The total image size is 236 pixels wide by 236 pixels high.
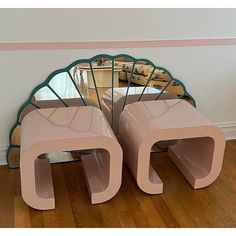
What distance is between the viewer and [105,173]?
6.28ft

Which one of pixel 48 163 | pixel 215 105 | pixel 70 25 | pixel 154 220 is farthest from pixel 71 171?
pixel 215 105

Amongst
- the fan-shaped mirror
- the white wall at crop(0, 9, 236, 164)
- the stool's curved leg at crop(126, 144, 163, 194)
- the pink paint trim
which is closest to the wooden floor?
the stool's curved leg at crop(126, 144, 163, 194)

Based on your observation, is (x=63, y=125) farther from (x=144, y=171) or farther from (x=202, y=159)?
(x=202, y=159)

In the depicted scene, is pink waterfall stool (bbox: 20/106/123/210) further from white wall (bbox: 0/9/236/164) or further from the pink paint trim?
the pink paint trim

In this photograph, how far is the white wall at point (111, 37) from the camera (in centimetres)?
193

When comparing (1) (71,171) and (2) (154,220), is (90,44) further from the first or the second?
(2) (154,220)

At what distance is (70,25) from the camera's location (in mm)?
1967

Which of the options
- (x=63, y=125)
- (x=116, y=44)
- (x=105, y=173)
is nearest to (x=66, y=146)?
(x=63, y=125)

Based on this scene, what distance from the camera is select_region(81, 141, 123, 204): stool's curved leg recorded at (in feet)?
5.72

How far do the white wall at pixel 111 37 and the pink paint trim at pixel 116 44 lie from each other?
0.02 meters

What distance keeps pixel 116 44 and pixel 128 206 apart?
88 cm

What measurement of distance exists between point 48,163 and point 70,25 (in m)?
0.76

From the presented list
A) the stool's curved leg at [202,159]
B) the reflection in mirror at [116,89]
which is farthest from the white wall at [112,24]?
the stool's curved leg at [202,159]

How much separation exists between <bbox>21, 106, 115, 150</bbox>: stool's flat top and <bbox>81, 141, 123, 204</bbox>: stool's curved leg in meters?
0.09
